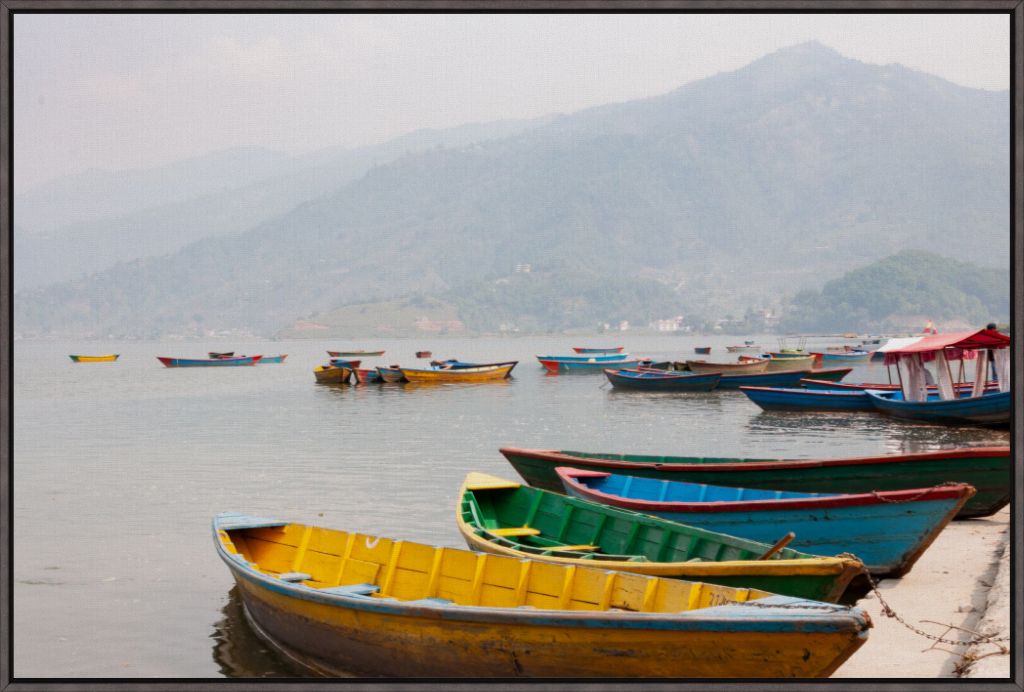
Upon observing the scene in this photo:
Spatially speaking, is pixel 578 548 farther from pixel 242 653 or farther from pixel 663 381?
pixel 663 381

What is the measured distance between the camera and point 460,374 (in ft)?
192

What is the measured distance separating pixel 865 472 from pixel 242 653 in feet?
26.4

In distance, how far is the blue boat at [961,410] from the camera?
25625 mm

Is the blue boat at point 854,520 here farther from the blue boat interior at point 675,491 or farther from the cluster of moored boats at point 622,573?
the blue boat interior at point 675,491

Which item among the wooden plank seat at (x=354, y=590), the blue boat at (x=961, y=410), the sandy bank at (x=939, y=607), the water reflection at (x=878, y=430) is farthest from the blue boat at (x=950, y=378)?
the wooden plank seat at (x=354, y=590)

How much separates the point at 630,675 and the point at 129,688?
10.8 feet

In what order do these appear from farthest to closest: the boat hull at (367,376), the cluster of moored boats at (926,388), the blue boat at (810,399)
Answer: the boat hull at (367,376) < the blue boat at (810,399) < the cluster of moored boats at (926,388)

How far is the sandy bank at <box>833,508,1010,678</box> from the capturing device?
8486mm

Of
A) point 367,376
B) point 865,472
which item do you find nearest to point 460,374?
point 367,376

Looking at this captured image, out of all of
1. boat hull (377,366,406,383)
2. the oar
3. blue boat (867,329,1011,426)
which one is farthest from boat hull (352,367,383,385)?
the oar

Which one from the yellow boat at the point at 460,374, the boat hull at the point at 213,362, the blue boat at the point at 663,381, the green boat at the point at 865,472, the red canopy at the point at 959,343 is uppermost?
the red canopy at the point at 959,343

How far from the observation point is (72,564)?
589 inches

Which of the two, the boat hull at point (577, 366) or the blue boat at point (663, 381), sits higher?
the blue boat at point (663, 381)

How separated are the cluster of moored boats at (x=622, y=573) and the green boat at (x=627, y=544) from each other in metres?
0.02
